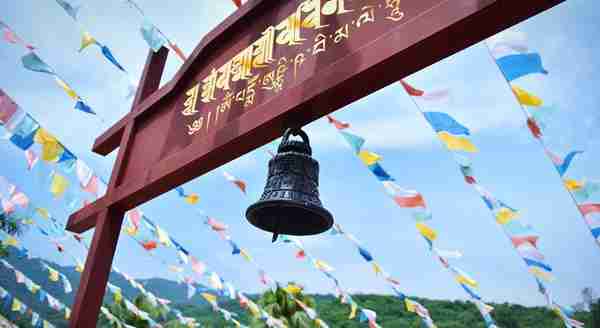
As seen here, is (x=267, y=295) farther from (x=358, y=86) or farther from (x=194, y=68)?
(x=358, y=86)

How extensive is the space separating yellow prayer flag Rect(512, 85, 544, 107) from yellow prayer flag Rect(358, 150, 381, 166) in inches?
52.9

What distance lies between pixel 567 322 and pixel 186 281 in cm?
585

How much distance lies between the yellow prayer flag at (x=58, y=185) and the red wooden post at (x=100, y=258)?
1444 millimetres

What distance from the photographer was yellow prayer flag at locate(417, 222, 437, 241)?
379cm

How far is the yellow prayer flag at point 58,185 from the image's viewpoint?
4.45 metres

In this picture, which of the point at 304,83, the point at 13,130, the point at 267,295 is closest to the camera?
the point at 304,83

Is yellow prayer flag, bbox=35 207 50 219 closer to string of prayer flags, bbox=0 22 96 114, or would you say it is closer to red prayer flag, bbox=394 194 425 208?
string of prayer flags, bbox=0 22 96 114

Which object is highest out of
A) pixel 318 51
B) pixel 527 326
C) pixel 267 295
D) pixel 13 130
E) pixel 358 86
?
pixel 527 326

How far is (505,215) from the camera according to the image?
3412 mm

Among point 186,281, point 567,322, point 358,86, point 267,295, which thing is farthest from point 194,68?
point 267,295

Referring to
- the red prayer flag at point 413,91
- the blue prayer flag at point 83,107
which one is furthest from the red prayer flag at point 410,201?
the blue prayer flag at point 83,107

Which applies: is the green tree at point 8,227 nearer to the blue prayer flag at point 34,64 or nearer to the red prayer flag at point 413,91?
the blue prayer flag at point 34,64

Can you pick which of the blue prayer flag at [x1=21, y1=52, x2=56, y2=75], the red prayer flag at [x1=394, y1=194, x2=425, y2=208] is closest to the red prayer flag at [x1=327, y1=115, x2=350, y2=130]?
the red prayer flag at [x1=394, y1=194, x2=425, y2=208]

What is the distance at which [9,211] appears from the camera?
5824 mm
